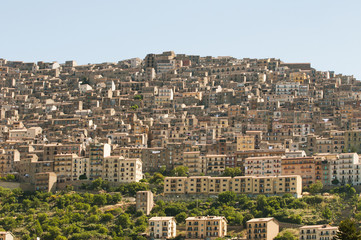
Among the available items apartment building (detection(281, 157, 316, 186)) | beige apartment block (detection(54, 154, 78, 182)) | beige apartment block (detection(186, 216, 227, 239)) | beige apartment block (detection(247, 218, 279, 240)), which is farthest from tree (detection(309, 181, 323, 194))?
beige apartment block (detection(54, 154, 78, 182))

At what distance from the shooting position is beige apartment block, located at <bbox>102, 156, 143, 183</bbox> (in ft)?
414

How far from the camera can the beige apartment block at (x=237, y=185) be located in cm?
11906

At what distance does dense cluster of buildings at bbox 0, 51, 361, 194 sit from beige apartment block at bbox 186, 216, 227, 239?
492 inches

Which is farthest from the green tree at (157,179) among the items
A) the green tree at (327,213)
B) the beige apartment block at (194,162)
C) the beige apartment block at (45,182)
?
the green tree at (327,213)

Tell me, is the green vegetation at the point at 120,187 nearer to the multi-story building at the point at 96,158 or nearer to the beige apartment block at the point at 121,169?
the beige apartment block at the point at 121,169

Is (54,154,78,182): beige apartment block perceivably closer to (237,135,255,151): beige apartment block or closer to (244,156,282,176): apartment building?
(237,135,255,151): beige apartment block

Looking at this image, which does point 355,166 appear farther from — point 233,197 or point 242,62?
point 242,62

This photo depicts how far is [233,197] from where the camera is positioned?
118 meters

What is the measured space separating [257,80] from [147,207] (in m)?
63.8

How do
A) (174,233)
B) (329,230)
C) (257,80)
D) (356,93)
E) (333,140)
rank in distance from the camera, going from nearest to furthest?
(329,230), (174,233), (333,140), (356,93), (257,80)

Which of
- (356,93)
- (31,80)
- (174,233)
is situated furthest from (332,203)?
(31,80)

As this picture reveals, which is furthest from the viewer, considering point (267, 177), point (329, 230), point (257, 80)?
point (257, 80)

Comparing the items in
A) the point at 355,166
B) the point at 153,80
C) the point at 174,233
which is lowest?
the point at 174,233

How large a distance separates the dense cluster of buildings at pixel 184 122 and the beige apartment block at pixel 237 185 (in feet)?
0.59
